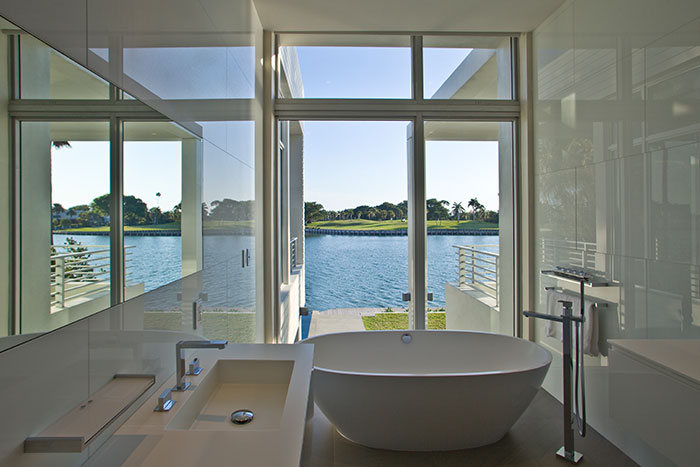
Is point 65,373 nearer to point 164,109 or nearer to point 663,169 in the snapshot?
point 164,109

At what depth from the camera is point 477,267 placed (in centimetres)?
396

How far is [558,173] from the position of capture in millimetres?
3311

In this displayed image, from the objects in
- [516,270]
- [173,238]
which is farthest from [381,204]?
[173,238]

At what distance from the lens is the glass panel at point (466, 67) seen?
12.6 feet

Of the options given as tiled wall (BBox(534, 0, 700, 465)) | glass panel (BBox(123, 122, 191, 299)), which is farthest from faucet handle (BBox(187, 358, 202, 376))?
tiled wall (BBox(534, 0, 700, 465))

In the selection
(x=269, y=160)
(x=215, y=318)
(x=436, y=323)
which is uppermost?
(x=269, y=160)

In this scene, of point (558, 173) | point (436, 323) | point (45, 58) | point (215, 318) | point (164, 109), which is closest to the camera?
point (45, 58)

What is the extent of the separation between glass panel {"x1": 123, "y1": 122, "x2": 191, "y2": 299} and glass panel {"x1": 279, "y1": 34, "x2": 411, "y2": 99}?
7.46ft

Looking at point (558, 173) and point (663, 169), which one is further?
point (558, 173)

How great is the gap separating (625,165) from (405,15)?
203 cm

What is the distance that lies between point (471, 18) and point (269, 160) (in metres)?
2.10

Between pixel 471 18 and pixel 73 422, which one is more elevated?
pixel 471 18

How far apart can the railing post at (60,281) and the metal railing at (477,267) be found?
3430 millimetres

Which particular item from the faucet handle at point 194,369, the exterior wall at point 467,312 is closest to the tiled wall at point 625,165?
the exterior wall at point 467,312
